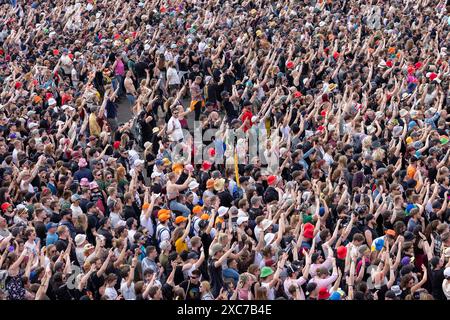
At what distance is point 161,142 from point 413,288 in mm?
6437

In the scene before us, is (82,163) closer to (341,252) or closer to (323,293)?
(341,252)

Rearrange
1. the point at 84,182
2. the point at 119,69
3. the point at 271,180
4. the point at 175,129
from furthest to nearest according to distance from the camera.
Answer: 1. the point at 119,69
2. the point at 175,129
3. the point at 271,180
4. the point at 84,182

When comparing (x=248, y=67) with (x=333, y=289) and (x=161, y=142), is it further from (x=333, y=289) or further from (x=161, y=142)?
(x=333, y=289)

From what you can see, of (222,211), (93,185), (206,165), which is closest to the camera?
(222,211)

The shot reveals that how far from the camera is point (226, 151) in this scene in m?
17.2

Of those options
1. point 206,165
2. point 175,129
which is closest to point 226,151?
point 206,165

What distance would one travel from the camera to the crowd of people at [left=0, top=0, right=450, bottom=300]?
40.3ft

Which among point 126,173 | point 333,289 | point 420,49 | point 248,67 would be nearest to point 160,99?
point 248,67

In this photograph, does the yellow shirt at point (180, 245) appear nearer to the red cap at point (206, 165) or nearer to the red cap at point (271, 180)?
the red cap at point (271, 180)

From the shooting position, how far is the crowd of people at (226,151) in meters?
12.3

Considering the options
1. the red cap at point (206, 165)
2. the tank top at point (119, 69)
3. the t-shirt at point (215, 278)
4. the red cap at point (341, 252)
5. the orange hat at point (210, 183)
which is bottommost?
the t-shirt at point (215, 278)

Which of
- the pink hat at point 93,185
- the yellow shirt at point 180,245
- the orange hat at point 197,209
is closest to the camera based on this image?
the yellow shirt at point 180,245

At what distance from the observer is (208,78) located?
21.2 metres

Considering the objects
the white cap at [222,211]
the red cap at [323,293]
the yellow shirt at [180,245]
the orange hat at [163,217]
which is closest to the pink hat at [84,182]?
the orange hat at [163,217]
